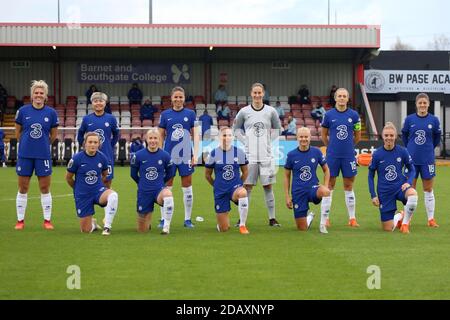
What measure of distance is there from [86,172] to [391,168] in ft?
13.5

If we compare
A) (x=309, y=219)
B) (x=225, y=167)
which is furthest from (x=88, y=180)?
(x=309, y=219)

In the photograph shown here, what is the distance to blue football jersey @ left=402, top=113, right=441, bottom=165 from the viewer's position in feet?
45.5

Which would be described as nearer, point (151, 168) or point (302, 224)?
point (151, 168)

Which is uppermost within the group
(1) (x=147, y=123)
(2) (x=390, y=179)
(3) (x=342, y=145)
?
(1) (x=147, y=123)

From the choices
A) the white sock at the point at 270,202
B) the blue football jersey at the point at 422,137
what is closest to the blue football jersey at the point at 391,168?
the blue football jersey at the point at 422,137

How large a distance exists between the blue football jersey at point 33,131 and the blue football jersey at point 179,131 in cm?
166

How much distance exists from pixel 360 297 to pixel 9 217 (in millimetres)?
8216

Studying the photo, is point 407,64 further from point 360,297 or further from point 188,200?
point 360,297

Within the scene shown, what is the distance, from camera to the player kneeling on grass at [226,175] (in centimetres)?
1289

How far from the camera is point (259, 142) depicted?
13.7m

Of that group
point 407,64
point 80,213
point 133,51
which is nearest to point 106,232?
point 80,213

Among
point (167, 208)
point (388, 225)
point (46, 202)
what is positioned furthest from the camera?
point (46, 202)

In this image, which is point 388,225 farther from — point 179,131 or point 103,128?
point 103,128

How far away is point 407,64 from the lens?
47.2 meters
